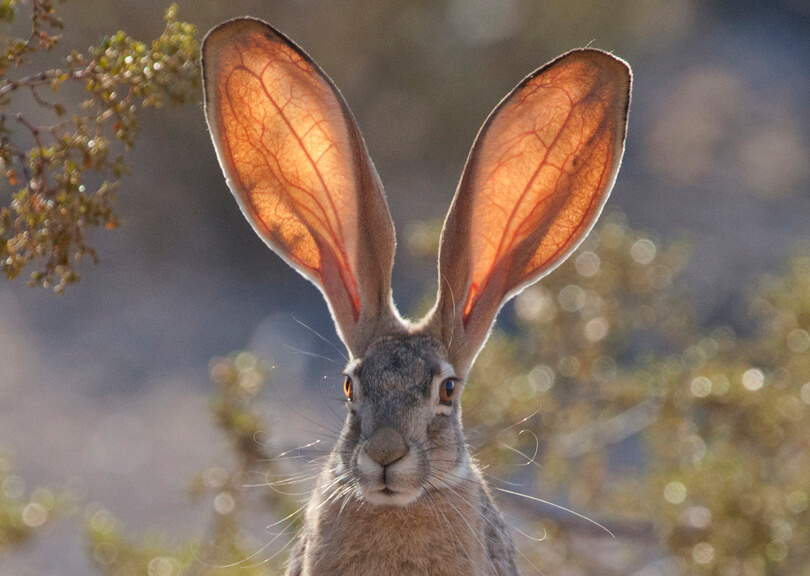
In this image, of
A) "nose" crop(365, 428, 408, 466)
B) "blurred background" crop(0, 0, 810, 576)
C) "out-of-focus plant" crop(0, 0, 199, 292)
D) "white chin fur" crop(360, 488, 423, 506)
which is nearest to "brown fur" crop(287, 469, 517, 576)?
"white chin fur" crop(360, 488, 423, 506)

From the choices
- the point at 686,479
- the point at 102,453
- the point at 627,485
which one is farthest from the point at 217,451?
the point at 686,479

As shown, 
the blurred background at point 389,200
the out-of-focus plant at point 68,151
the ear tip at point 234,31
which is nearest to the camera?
the out-of-focus plant at point 68,151

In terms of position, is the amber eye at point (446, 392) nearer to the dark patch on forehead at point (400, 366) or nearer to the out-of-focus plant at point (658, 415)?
the dark patch on forehead at point (400, 366)

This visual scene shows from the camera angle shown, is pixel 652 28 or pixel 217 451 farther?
pixel 652 28

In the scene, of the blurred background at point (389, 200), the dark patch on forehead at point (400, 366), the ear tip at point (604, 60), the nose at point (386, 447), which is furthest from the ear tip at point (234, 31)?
the blurred background at point (389, 200)

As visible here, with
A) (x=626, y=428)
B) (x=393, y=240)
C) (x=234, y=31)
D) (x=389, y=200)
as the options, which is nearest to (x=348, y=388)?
(x=393, y=240)

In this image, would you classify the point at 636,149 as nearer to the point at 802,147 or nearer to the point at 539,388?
the point at 802,147

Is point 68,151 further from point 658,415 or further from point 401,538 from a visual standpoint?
point 658,415
